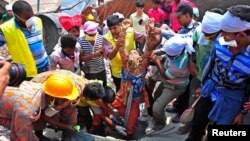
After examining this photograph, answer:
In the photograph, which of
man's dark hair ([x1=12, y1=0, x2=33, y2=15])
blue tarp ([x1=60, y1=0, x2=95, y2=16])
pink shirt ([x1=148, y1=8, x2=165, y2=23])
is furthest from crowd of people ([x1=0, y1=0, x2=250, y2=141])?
blue tarp ([x1=60, y1=0, x2=95, y2=16])

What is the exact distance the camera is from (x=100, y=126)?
4359mm

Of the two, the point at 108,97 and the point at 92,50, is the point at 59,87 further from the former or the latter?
the point at 92,50

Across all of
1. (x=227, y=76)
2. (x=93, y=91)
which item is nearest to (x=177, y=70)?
(x=93, y=91)

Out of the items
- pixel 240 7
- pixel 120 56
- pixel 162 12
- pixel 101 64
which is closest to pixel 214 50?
pixel 240 7

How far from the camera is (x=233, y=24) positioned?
2.87 metres

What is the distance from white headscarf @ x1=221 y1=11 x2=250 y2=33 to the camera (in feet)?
9.36

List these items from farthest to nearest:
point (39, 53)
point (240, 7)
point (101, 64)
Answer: point (101, 64) → point (39, 53) → point (240, 7)

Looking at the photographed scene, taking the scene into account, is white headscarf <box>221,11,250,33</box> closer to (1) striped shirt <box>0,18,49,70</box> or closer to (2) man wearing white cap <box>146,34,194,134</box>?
(2) man wearing white cap <box>146,34,194,134</box>

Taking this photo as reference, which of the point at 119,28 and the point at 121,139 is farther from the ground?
the point at 119,28

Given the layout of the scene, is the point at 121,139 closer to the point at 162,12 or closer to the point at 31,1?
the point at 162,12

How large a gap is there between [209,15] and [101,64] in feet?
5.22

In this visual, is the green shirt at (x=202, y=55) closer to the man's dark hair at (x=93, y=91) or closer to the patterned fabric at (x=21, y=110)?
the man's dark hair at (x=93, y=91)

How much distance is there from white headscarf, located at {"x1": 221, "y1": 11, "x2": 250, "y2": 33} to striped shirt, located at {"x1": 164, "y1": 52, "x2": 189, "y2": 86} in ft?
3.81

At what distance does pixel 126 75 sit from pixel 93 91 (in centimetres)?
52
